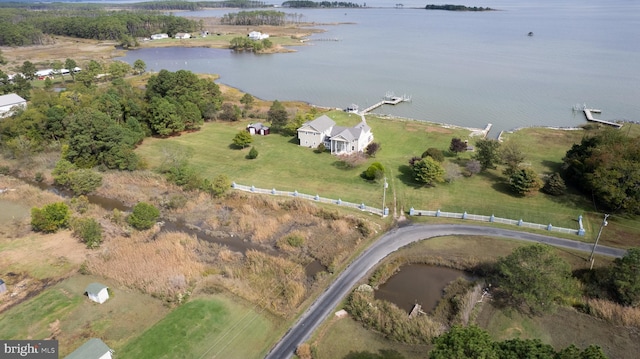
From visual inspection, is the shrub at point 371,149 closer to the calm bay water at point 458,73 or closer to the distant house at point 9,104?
the calm bay water at point 458,73

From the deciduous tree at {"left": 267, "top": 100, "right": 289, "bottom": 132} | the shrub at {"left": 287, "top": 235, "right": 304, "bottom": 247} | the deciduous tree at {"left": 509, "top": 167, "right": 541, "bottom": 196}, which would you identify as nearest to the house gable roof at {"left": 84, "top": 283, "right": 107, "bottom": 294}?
the shrub at {"left": 287, "top": 235, "right": 304, "bottom": 247}

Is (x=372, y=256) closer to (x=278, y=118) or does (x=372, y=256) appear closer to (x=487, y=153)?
(x=487, y=153)

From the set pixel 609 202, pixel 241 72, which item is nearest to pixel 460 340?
pixel 609 202

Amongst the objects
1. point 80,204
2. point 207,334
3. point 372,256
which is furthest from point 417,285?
point 80,204

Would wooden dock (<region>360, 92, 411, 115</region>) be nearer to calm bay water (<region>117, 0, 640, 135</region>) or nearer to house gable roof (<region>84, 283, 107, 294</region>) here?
calm bay water (<region>117, 0, 640, 135</region>)

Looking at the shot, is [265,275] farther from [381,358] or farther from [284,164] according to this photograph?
[284,164]

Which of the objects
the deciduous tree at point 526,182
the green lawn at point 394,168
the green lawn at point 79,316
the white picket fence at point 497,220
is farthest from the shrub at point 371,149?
the green lawn at point 79,316
